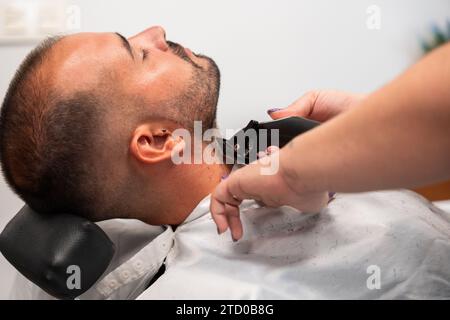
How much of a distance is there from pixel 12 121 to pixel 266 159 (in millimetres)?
578

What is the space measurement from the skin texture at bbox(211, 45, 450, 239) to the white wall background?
0.87 m

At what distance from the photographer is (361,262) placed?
0.86 m

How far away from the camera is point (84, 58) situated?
0.92 m

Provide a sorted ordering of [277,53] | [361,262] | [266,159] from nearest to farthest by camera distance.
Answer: [266,159]
[361,262]
[277,53]

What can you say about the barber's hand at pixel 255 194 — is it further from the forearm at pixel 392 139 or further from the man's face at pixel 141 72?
the man's face at pixel 141 72

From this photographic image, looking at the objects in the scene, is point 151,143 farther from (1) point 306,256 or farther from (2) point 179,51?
(1) point 306,256

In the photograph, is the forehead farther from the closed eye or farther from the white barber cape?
the white barber cape

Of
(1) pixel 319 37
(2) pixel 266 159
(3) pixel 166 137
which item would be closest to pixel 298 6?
(1) pixel 319 37

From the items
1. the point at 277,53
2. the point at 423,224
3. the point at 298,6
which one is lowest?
the point at 423,224

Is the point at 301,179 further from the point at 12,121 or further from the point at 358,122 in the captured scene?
the point at 12,121

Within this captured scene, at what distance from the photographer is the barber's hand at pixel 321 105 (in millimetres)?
1160

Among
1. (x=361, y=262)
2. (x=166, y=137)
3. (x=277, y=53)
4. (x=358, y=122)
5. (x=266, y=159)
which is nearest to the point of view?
(x=358, y=122)

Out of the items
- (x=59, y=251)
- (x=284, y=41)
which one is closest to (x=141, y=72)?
(x=59, y=251)

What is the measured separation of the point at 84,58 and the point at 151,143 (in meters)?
0.23
